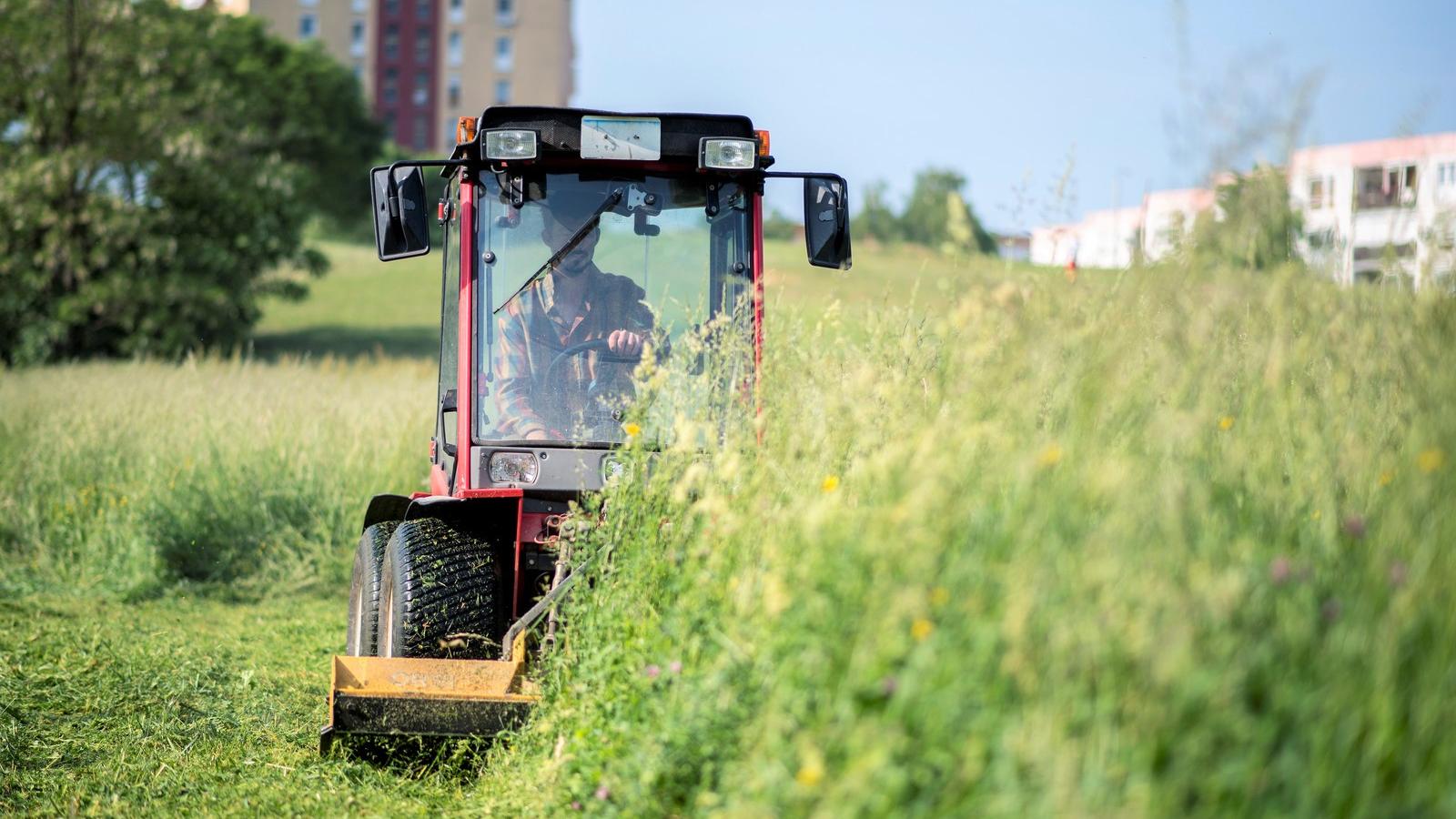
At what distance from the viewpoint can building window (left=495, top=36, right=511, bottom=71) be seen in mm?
77688

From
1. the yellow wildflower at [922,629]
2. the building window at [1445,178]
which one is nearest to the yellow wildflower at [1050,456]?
the yellow wildflower at [922,629]

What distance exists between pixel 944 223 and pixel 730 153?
1488 mm

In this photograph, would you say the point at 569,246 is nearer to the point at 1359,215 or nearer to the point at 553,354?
the point at 553,354

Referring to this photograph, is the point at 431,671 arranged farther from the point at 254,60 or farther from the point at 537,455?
the point at 254,60

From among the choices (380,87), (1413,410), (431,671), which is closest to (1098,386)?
(1413,410)

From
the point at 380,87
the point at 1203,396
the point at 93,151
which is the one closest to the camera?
the point at 1203,396

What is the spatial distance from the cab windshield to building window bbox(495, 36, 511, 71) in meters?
75.4

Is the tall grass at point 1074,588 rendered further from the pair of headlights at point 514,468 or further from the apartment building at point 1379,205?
the pair of headlights at point 514,468

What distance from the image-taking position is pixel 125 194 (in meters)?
26.1

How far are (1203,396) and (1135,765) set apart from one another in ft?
3.37

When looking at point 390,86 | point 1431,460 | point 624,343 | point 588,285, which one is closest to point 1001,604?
point 1431,460

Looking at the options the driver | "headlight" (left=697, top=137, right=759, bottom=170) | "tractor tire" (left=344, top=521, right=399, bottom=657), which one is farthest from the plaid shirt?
"tractor tire" (left=344, top=521, right=399, bottom=657)

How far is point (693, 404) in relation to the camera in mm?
4785

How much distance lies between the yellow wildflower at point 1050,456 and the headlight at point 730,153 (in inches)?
106
